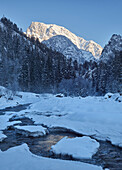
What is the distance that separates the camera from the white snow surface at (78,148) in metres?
5.05

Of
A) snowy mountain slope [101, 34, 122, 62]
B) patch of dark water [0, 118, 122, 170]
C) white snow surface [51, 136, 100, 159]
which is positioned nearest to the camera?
patch of dark water [0, 118, 122, 170]

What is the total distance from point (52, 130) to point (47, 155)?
12.2 feet

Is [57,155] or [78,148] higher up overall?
Answer: [78,148]

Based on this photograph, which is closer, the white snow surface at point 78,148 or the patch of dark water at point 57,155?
the patch of dark water at point 57,155

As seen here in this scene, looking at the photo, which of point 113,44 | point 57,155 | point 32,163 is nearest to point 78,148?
point 57,155

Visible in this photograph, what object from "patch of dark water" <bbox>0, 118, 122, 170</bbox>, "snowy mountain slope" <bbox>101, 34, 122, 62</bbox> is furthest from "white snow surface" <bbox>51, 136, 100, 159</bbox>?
"snowy mountain slope" <bbox>101, 34, 122, 62</bbox>

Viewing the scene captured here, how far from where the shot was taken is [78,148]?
549 cm

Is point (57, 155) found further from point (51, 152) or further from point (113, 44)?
point (113, 44)

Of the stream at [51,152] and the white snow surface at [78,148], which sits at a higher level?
the white snow surface at [78,148]

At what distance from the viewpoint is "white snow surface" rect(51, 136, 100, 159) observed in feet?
16.6

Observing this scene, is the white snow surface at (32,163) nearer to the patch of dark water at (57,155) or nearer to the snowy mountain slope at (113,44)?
the patch of dark water at (57,155)

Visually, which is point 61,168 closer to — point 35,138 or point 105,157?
point 105,157

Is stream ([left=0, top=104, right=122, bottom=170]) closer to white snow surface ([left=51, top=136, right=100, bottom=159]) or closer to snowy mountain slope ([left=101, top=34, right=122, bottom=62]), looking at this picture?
white snow surface ([left=51, top=136, right=100, bottom=159])

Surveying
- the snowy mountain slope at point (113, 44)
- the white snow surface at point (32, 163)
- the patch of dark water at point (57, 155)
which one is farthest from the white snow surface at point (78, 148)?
the snowy mountain slope at point (113, 44)
